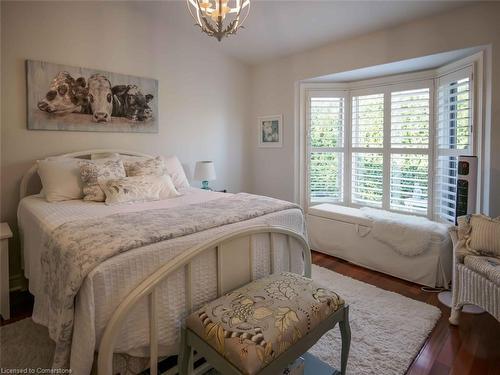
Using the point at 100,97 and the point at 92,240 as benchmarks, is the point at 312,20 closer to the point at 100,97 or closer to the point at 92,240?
the point at 100,97

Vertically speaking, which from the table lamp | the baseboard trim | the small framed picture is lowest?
the baseboard trim

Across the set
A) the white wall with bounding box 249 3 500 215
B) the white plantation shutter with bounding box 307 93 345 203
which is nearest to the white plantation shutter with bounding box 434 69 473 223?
the white wall with bounding box 249 3 500 215

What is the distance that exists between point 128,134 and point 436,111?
129 inches

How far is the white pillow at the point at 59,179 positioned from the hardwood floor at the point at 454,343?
0.91 m

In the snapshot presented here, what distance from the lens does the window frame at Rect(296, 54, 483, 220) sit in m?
2.68

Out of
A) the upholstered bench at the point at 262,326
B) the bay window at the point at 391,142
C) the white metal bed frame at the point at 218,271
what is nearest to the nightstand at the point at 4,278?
the white metal bed frame at the point at 218,271

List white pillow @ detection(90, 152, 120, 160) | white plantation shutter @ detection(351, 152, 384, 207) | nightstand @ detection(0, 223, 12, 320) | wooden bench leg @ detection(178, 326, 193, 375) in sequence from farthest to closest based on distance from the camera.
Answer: white plantation shutter @ detection(351, 152, 384, 207) < white pillow @ detection(90, 152, 120, 160) < nightstand @ detection(0, 223, 12, 320) < wooden bench leg @ detection(178, 326, 193, 375)

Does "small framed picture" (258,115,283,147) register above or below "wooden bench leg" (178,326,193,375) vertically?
above

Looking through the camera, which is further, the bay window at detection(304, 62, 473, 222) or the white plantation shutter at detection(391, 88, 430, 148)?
the white plantation shutter at detection(391, 88, 430, 148)

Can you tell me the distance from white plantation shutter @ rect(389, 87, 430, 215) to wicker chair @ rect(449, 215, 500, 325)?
128cm

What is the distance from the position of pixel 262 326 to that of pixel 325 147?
3.13 metres

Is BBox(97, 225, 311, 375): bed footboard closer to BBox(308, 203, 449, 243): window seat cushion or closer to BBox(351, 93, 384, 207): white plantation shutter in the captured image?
BBox(308, 203, 449, 243): window seat cushion

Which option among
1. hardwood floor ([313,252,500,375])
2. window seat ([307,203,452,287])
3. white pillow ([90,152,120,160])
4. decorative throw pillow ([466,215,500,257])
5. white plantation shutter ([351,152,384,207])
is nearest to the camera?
hardwood floor ([313,252,500,375])

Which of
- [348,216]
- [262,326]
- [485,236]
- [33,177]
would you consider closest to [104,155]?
[33,177]
